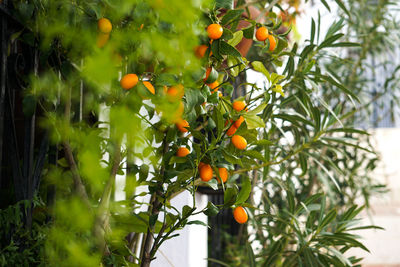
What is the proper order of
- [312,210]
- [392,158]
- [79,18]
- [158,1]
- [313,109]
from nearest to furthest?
[158,1] → [79,18] → [313,109] → [312,210] → [392,158]

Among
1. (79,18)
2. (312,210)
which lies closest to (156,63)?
(79,18)

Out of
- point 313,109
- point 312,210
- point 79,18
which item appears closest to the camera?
point 79,18

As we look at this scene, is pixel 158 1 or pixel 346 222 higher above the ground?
pixel 158 1

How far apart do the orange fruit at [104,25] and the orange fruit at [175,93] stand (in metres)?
0.15

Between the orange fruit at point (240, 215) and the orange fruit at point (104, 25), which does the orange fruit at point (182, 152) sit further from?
the orange fruit at point (104, 25)

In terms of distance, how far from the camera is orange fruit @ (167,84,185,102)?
701 millimetres

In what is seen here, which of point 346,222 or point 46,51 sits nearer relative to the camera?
point 46,51

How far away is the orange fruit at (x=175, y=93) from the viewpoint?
0.70 metres

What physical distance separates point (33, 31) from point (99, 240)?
1.38 ft

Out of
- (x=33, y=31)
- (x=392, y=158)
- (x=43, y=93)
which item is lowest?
(x=43, y=93)

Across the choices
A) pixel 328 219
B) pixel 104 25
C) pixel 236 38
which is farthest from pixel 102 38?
pixel 328 219

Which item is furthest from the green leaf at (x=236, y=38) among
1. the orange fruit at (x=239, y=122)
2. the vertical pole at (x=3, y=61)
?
the vertical pole at (x=3, y=61)

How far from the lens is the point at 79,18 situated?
31.4 inches

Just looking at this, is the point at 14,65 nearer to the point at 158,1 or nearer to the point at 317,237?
the point at 158,1
